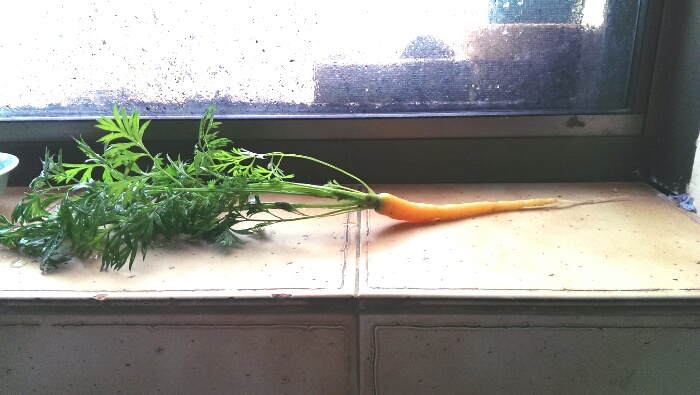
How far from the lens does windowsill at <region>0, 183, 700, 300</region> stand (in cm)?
59

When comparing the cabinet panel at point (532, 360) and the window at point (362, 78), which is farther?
the window at point (362, 78)

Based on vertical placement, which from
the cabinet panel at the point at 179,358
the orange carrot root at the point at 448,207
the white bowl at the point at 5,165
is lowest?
the cabinet panel at the point at 179,358

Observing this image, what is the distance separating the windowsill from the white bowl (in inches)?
2.3

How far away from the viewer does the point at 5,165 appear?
2.62ft

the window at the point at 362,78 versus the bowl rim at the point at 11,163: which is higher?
the window at the point at 362,78

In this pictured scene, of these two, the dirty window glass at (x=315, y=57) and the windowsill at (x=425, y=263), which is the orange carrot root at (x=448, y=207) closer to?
the windowsill at (x=425, y=263)

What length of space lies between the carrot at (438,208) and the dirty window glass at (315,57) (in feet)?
0.57

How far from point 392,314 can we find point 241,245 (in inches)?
9.1

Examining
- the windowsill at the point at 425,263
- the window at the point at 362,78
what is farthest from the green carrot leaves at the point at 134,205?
the window at the point at 362,78

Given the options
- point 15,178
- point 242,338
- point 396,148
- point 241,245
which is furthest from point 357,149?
point 15,178

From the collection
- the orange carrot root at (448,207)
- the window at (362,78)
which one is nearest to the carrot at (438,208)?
the orange carrot root at (448,207)

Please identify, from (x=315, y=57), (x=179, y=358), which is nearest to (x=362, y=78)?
(x=315, y=57)

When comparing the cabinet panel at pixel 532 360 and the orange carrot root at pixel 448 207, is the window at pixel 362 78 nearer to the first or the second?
the orange carrot root at pixel 448 207

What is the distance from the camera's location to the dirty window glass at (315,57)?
82 centimetres
